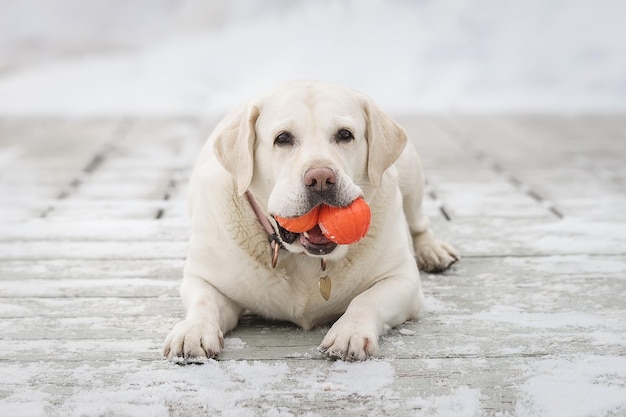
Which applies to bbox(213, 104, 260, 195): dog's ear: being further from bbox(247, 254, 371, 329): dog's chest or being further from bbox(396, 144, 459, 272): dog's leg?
bbox(396, 144, 459, 272): dog's leg

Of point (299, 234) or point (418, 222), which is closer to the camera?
point (299, 234)

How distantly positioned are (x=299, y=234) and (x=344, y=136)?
355mm

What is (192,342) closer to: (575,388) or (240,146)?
(240,146)

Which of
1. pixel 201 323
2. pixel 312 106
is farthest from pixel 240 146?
pixel 201 323

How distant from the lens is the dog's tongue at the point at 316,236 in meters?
2.98

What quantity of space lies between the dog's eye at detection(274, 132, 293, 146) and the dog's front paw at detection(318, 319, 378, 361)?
621 mm

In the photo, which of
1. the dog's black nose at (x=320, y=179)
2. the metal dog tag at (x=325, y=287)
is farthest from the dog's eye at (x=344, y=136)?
the metal dog tag at (x=325, y=287)

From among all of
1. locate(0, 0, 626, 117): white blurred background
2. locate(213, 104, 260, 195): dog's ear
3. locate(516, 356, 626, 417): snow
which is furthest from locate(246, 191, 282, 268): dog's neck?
locate(0, 0, 626, 117): white blurred background

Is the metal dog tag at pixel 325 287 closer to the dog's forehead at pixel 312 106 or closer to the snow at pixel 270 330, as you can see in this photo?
the snow at pixel 270 330

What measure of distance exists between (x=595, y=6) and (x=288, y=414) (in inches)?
499

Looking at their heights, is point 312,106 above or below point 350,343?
above

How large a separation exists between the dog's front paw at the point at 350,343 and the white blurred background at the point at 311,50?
857cm

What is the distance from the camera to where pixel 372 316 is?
308cm

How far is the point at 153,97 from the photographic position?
12.0 meters
